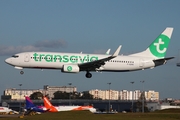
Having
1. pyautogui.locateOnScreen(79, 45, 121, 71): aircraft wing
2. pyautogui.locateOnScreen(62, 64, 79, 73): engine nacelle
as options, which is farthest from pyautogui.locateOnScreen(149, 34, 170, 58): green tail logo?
pyautogui.locateOnScreen(62, 64, 79, 73): engine nacelle

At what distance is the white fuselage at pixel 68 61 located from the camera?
76.5 m

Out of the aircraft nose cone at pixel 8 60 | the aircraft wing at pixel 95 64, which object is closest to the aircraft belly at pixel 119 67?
the aircraft wing at pixel 95 64

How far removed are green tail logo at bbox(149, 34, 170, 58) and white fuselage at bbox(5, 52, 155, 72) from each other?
300 cm

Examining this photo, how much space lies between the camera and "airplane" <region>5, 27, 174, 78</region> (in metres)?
76.6

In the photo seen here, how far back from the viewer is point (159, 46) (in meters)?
86.6

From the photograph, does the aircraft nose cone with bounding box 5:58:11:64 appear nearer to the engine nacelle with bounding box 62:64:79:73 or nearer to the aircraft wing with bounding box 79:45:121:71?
the engine nacelle with bounding box 62:64:79:73

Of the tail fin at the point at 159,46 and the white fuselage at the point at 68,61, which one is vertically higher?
the tail fin at the point at 159,46

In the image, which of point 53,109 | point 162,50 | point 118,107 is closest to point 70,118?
point 162,50

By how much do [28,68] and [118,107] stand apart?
402 ft

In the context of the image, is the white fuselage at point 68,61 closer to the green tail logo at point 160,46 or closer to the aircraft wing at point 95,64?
the aircraft wing at point 95,64

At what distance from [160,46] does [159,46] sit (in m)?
0.24

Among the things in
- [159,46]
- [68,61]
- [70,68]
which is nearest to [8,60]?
[68,61]

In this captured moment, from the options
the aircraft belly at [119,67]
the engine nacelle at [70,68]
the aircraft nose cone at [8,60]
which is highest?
the aircraft nose cone at [8,60]

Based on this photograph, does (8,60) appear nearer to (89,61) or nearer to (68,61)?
(68,61)
